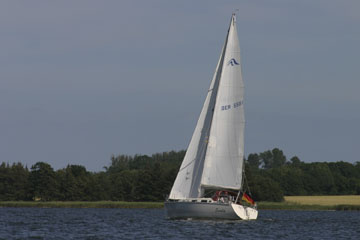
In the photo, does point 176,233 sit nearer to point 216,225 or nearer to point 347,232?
point 216,225

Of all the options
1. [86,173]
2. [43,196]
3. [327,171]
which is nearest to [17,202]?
[43,196]

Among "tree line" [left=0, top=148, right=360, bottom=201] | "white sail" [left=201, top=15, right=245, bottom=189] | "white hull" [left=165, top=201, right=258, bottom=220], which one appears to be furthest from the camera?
"tree line" [left=0, top=148, right=360, bottom=201]

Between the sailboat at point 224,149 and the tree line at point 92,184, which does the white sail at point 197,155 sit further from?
the tree line at point 92,184

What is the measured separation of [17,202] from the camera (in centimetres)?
12131

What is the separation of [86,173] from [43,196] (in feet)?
33.4

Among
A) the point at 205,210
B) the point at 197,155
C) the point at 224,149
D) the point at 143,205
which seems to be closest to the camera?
the point at 205,210

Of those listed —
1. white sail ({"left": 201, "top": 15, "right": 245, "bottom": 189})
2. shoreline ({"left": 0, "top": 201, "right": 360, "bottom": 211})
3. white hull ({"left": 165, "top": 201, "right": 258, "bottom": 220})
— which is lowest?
white hull ({"left": 165, "top": 201, "right": 258, "bottom": 220})

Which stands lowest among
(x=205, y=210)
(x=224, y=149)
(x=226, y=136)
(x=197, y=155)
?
(x=205, y=210)

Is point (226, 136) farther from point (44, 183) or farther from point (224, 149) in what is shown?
point (44, 183)

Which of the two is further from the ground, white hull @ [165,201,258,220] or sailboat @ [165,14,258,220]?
sailboat @ [165,14,258,220]

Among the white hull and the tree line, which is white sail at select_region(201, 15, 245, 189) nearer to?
the white hull

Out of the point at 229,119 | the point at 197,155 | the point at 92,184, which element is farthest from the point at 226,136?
the point at 92,184

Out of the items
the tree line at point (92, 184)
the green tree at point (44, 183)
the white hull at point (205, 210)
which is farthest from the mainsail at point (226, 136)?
the green tree at point (44, 183)

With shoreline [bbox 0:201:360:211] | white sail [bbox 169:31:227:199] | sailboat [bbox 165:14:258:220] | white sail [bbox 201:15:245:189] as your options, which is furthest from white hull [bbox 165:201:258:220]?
shoreline [bbox 0:201:360:211]
